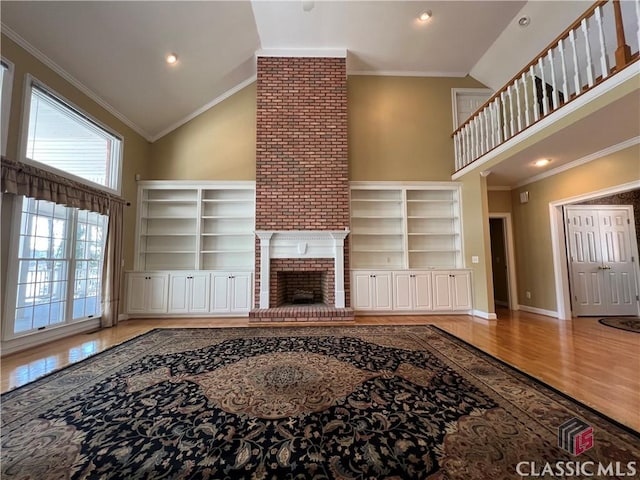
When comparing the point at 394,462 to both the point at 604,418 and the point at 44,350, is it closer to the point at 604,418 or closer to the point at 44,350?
the point at 604,418

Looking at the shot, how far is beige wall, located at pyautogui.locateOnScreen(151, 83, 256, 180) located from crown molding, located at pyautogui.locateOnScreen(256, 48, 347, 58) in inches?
41.2

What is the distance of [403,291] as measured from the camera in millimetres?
4867

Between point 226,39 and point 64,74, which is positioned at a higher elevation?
point 226,39

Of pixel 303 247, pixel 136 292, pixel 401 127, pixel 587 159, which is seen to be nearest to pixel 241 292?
pixel 303 247

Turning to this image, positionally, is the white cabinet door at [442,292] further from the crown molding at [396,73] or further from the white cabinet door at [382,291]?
the crown molding at [396,73]

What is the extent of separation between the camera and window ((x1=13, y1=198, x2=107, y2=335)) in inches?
120

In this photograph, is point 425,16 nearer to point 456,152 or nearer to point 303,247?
point 456,152

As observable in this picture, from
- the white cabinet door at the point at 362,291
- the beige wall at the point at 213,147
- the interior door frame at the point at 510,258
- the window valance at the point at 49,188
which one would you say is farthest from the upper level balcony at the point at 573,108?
the window valance at the point at 49,188

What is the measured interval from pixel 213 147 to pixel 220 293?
9.86 feet

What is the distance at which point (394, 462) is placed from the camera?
1.27m

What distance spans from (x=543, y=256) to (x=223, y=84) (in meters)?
7.06

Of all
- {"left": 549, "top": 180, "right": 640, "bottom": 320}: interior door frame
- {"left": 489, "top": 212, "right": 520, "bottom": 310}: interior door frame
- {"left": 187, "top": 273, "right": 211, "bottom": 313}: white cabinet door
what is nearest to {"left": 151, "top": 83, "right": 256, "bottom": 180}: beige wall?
{"left": 187, "top": 273, "right": 211, "bottom": 313}: white cabinet door

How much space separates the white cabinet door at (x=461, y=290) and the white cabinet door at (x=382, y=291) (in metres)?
1.20

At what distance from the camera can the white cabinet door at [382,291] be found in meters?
4.83
